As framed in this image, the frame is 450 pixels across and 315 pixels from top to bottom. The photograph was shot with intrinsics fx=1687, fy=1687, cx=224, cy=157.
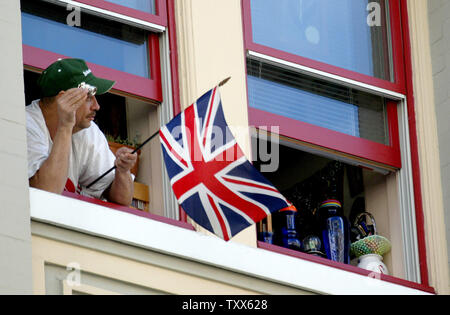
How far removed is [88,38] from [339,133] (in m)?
1.92

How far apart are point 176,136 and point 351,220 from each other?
2639mm

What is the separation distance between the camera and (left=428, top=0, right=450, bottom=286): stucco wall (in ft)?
38.4

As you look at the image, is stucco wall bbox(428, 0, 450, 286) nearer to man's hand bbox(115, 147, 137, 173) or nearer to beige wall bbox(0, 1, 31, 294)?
man's hand bbox(115, 147, 137, 173)

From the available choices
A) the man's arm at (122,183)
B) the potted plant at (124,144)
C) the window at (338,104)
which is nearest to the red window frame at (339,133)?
the window at (338,104)

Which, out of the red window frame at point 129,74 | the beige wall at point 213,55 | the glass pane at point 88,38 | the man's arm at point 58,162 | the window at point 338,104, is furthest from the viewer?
the window at point 338,104

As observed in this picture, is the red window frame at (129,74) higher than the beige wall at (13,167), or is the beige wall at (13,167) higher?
the red window frame at (129,74)

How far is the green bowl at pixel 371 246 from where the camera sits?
38.1ft

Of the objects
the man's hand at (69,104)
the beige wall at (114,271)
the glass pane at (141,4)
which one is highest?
the glass pane at (141,4)

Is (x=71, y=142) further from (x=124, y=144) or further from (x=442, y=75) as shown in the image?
(x=442, y=75)

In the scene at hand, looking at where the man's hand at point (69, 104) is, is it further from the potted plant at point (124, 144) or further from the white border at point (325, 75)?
the white border at point (325, 75)

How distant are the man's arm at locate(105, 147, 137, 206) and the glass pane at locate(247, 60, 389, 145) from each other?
1.39 m

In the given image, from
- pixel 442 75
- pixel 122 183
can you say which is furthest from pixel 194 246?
pixel 442 75

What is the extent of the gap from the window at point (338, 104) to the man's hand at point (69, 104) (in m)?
1.55

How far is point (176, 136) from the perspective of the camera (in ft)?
32.4
